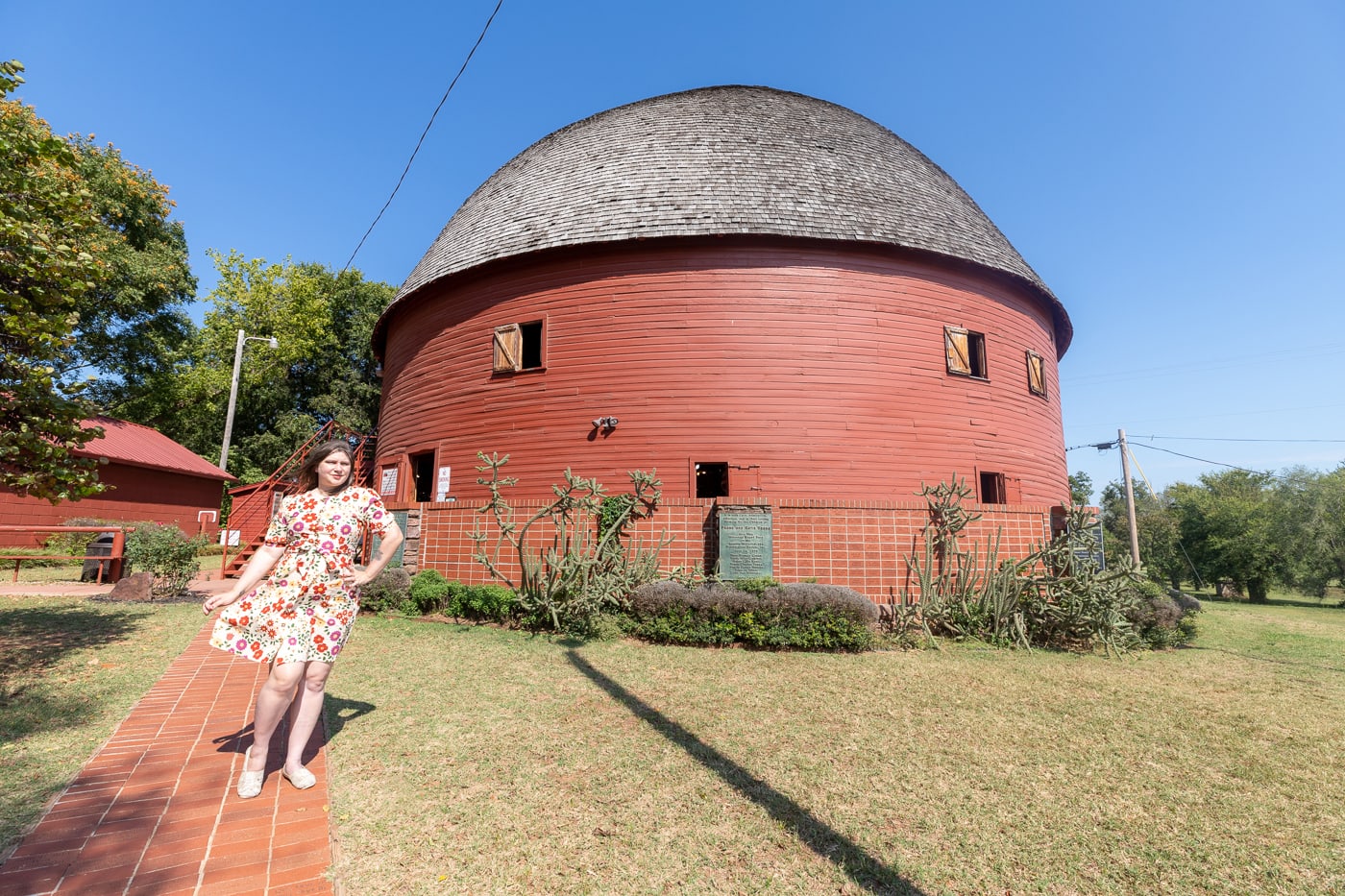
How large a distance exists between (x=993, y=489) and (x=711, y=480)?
20.4ft

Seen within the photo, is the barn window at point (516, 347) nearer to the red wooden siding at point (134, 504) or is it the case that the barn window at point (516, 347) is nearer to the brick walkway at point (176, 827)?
the brick walkway at point (176, 827)

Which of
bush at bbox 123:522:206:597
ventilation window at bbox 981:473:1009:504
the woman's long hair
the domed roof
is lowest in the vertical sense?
bush at bbox 123:522:206:597

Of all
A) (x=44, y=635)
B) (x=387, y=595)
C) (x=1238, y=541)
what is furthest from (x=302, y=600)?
(x=1238, y=541)

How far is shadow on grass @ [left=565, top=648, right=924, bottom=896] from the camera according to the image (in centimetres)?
278

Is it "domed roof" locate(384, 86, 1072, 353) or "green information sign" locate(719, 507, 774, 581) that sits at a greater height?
"domed roof" locate(384, 86, 1072, 353)

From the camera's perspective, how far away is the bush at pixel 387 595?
10.1 metres

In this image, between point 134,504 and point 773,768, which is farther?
point 134,504

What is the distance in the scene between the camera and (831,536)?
31.4ft

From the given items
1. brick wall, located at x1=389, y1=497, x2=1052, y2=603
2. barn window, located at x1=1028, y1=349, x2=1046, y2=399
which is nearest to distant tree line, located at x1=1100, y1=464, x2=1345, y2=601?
barn window, located at x1=1028, y1=349, x2=1046, y2=399

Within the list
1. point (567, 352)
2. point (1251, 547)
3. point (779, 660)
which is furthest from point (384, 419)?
point (1251, 547)

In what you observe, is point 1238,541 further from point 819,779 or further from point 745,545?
point 819,779

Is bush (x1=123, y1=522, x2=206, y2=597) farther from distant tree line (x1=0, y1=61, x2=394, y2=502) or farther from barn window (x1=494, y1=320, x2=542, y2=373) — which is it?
barn window (x1=494, y1=320, x2=542, y2=373)

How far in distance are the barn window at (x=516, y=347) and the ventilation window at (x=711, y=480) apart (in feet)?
13.4

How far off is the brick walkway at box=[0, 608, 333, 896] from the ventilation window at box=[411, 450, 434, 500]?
10.2 meters
